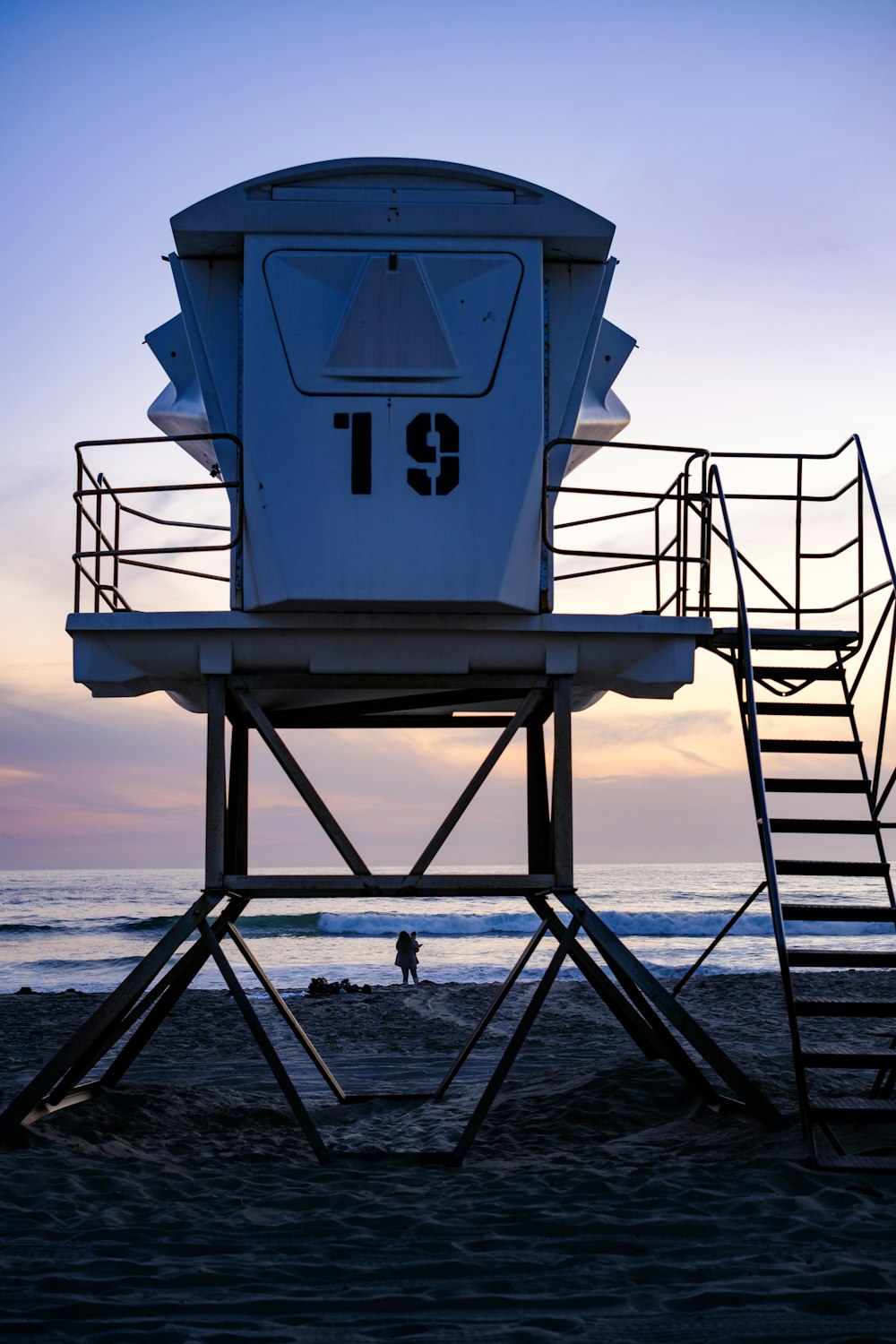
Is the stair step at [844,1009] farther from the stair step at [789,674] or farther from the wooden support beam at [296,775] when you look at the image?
the wooden support beam at [296,775]

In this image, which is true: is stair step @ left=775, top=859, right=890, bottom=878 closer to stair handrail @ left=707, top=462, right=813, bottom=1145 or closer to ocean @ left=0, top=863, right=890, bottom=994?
stair handrail @ left=707, top=462, right=813, bottom=1145

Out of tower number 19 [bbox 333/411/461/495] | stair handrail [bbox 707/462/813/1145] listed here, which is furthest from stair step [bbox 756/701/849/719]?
tower number 19 [bbox 333/411/461/495]

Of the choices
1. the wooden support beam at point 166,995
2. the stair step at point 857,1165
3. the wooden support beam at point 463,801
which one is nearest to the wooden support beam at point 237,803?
the wooden support beam at point 166,995

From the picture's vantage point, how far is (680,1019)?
28.3ft

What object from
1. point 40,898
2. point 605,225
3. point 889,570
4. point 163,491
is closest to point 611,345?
point 605,225

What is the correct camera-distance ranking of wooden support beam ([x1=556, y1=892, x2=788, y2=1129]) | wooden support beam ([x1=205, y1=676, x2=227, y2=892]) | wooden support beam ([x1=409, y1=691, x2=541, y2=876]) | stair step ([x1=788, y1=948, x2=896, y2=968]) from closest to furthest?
stair step ([x1=788, y1=948, x2=896, y2=968])
wooden support beam ([x1=556, y1=892, x2=788, y2=1129])
wooden support beam ([x1=409, y1=691, x2=541, y2=876])
wooden support beam ([x1=205, y1=676, x2=227, y2=892])

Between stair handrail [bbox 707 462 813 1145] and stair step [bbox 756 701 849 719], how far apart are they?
154mm

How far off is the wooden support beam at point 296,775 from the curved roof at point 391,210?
10.5 ft

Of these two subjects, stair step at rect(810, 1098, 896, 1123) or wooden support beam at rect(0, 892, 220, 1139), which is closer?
stair step at rect(810, 1098, 896, 1123)

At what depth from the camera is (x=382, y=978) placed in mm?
28984

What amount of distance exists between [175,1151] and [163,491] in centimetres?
460

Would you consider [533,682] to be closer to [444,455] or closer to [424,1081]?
[444,455]

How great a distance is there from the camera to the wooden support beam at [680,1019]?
27.9 feet

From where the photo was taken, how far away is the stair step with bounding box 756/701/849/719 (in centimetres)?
866
